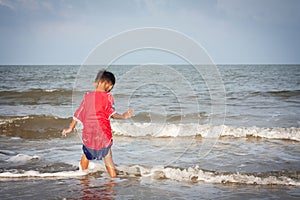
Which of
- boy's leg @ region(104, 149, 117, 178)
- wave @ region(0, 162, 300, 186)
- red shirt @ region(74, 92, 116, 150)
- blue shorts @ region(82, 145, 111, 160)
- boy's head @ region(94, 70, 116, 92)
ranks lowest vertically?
wave @ region(0, 162, 300, 186)

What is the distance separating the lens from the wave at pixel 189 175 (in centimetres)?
464

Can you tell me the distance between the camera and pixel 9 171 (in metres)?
5.14

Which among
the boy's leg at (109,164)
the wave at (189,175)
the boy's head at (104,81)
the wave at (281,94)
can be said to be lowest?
the wave at (189,175)

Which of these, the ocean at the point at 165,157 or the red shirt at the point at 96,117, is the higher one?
the red shirt at the point at 96,117

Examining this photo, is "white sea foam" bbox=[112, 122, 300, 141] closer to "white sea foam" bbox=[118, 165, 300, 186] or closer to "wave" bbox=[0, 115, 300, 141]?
"wave" bbox=[0, 115, 300, 141]

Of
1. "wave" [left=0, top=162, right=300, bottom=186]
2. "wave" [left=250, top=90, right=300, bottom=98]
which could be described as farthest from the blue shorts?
"wave" [left=250, top=90, right=300, bottom=98]

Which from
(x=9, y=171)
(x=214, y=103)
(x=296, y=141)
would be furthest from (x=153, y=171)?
(x=214, y=103)

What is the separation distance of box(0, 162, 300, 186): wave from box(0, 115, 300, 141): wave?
341 cm

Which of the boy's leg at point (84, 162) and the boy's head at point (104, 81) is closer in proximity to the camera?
the boy's head at point (104, 81)

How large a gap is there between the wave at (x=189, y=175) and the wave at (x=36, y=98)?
35.1 ft

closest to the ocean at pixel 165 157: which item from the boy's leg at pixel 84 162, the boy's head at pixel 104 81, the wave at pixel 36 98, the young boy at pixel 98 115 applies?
the boy's leg at pixel 84 162

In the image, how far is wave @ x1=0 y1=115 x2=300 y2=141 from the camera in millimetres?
8500

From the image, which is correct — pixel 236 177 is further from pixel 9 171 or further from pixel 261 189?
pixel 9 171

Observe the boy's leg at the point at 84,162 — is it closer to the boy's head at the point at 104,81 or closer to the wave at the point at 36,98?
the boy's head at the point at 104,81
